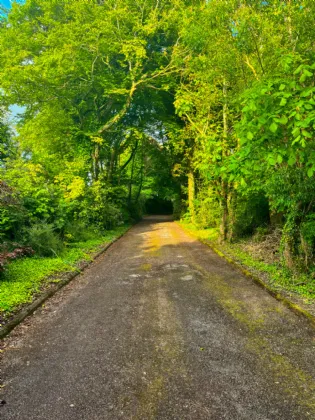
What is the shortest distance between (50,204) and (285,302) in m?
9.05

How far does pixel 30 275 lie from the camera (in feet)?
23.1

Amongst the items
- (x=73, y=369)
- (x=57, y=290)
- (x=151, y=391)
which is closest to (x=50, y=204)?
(x=57, y=290)

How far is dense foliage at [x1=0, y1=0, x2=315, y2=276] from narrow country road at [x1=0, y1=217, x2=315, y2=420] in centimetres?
251

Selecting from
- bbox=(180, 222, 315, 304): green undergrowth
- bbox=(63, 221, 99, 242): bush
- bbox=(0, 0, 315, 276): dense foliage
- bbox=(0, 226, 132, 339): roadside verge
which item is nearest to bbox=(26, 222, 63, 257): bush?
bbox=(0, 0, 315, 276): dense foliage

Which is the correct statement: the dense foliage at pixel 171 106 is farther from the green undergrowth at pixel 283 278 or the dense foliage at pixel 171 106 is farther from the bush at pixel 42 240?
the green undergrowth at pixel 283 278

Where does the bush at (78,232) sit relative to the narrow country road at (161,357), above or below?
above

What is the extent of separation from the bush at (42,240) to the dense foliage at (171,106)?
0.05 meters

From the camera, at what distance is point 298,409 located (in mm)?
2762

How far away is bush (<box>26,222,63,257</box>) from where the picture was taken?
8.97 m

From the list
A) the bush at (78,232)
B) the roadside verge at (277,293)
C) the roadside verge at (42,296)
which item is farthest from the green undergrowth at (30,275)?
the roadside verge at (277,293)

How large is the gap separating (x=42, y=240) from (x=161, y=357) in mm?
6758

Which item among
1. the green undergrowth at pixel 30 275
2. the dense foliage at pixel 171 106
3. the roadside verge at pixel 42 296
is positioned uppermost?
the dense foliage at pixel 171 106

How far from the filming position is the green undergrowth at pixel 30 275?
5.52 metres

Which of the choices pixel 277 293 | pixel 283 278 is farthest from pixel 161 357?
pixel 283 278
